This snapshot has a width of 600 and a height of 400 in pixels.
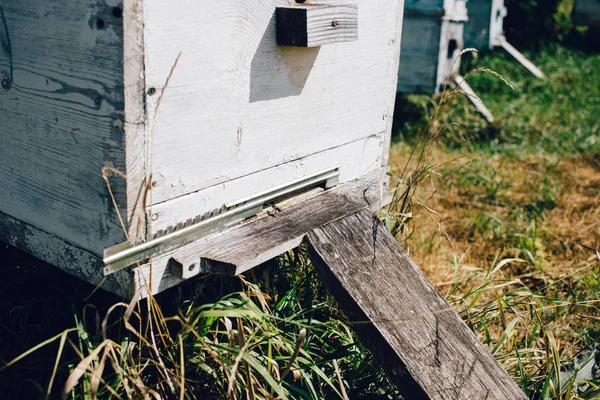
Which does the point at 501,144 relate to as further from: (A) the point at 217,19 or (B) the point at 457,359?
(A) the point at 217,19

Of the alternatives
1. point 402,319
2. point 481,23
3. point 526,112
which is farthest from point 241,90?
point 481,23

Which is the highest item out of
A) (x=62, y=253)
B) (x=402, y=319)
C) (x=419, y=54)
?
(x=419, y=54)

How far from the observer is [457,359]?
1.97m

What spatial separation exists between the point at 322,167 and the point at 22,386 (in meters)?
1.23

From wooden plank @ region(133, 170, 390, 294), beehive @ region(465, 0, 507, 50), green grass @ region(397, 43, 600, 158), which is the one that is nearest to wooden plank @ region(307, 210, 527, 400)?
wooden plank @ region(133, 170, 390, 294)

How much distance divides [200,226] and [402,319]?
0.70 metres

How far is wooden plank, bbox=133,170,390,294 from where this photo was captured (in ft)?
5.70

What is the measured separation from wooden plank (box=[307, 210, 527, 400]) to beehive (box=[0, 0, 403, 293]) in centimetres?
29

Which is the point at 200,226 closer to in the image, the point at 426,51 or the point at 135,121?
→ the point at 135,121

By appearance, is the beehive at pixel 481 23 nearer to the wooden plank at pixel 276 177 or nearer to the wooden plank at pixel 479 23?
the wooden plank at pixel 479 23

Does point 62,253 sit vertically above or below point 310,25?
below

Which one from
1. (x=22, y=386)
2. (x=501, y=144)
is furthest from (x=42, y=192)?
(x=501, y=144)

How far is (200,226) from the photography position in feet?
5.84

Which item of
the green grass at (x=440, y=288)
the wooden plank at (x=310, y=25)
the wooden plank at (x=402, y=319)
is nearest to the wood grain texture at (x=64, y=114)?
the green grass at (x=440, y=288)
